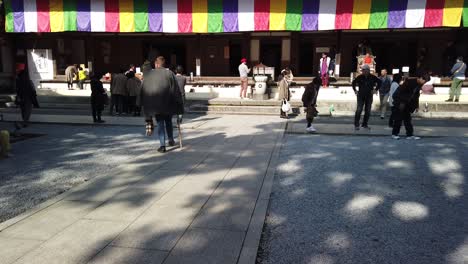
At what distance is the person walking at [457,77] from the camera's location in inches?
557

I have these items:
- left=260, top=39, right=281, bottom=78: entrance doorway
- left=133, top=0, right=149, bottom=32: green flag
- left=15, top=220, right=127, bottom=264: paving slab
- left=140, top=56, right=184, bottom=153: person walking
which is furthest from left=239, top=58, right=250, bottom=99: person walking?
left=15, top=220, right=127, bottom=264: paving slab

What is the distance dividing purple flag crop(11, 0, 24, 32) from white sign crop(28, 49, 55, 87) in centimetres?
164

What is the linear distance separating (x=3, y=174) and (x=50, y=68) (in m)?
15.6

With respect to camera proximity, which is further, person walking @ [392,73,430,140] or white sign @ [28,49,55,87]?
white sign @ [28,49,55,87]

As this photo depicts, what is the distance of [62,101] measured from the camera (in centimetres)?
1667

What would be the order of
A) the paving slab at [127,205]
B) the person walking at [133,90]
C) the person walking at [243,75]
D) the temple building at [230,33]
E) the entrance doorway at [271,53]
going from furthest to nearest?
the entrance doorway at [271,53], the temple building at [230,33], the person walking at [243,75], the person walking at [133,90], the paving slab at [127,205]

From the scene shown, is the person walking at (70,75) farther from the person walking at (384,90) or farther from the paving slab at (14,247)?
the paving slab at (14,247)

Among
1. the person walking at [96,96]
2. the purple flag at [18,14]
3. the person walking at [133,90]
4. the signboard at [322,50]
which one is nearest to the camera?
the person walking at [96,96]

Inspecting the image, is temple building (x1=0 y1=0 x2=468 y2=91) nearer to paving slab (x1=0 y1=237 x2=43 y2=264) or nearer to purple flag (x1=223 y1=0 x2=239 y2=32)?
purple flag (x1=223 y1=0 x2=239 y2=32)

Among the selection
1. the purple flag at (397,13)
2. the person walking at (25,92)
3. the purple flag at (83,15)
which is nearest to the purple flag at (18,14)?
the purple flag at (83,15)

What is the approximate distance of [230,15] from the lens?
17078 mm

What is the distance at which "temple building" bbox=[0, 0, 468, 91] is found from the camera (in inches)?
648

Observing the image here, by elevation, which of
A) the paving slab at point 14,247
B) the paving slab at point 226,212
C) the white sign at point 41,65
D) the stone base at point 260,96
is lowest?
the paving slab at point 14,247

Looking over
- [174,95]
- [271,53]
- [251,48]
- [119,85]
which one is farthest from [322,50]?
[174,95]
